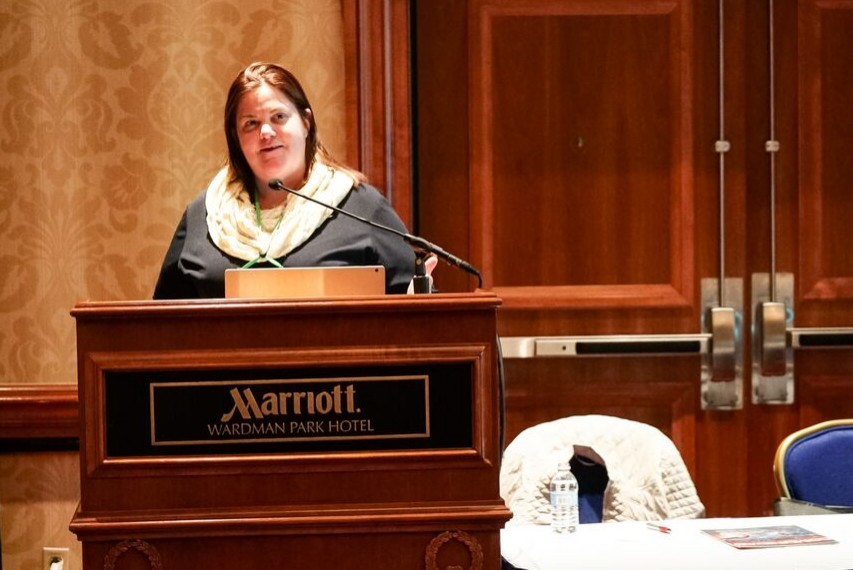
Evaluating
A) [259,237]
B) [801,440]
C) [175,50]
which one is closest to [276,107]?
[259,237]

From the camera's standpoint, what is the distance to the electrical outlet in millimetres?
3318

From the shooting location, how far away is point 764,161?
3545 millimetres

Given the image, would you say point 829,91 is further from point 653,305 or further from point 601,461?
point 601,461

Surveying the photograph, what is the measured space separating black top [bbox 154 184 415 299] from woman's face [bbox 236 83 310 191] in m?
0.13

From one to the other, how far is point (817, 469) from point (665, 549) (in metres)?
0.86

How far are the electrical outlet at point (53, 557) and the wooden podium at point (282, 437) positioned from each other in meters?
1.95

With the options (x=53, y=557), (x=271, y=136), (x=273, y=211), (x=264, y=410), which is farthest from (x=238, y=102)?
(x=53, y=557)

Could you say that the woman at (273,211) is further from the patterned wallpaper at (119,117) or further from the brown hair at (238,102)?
the patterned wallpaper at (119,117)

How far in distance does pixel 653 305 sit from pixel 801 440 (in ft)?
2.90

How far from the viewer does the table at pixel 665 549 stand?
1.90m

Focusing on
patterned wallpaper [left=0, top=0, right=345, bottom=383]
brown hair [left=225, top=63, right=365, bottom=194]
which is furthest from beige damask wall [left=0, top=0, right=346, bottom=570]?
brown hair [left=225, top=63, right=365, bottom=194]

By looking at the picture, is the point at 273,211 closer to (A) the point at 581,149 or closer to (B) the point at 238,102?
(B) the point at 238,102

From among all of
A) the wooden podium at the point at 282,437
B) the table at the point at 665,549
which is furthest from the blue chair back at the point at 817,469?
the wooden podium at the point at 282,437

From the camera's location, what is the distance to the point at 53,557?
3.33 metres
